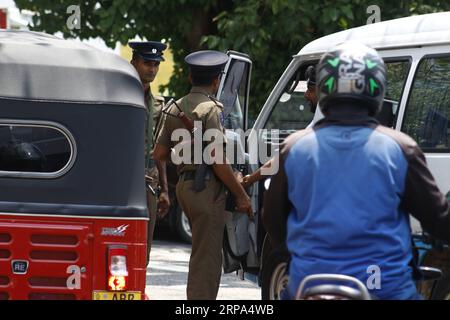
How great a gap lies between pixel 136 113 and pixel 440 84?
6.28 ft

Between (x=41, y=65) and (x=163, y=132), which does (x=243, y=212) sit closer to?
(x=163, y=132)

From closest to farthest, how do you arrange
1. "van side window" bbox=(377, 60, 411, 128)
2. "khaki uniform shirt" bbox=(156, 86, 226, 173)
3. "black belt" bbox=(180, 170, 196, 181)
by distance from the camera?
"van side window" bbox=(377, 60, 411, 128)
"khaki uniform shirt" bbox=(156, 86, 226, 173)
"black belt" bbox=(180, 170, 196, 181)

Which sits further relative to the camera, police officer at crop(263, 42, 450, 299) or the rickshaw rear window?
the rickshaw rear window

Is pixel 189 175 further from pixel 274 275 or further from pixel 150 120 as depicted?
pixel 274 275

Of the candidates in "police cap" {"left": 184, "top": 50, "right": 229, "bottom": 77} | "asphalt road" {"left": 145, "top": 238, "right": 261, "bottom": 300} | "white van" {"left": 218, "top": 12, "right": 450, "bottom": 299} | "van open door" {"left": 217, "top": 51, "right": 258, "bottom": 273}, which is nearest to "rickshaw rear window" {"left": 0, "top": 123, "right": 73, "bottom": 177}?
"police cap" {"left": 184, "top": 50, "right": 229, "bottom": 77}

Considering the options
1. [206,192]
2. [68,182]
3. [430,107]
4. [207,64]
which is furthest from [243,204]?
[68,182]

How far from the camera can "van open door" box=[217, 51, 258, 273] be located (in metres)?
8.32

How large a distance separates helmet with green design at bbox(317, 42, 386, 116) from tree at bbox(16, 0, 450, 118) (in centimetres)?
994

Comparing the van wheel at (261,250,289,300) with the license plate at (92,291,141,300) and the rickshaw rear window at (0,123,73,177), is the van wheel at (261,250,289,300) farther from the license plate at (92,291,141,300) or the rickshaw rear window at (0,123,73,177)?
the rickshaw rear window at (0,123,73,177)

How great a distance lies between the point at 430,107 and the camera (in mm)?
7129

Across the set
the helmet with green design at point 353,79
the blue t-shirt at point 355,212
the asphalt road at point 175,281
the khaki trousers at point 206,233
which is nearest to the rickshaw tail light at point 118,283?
the khaki trousers at point 206,233

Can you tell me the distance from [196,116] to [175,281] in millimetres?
3901
